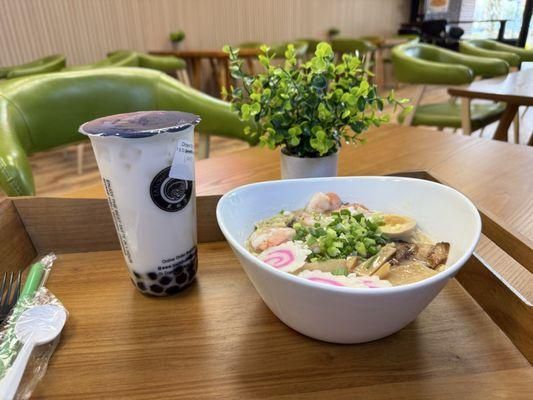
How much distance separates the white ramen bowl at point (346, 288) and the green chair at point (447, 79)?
164 cm

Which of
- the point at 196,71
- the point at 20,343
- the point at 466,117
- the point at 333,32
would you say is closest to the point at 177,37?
the point at 196,71

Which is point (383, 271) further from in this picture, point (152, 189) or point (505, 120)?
point (505, 120)

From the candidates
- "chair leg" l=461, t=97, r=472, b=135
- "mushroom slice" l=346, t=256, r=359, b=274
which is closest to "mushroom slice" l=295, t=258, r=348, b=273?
"mushroom slice" l=346, t=256, r=359, b=274

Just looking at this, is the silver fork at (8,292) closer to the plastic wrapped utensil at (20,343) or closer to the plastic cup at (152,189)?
the plastic wrapped utensil at (20,343)

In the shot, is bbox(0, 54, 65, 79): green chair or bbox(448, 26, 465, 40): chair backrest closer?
bbox(0, 54, 65, 79): green chair

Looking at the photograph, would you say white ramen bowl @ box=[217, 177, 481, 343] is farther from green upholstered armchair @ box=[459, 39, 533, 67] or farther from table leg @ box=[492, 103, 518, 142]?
green upholstered armchair @ box=[459, 39, 533, 67]

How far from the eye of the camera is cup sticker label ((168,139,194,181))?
0.46 metres

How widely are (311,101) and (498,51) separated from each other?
3.10m

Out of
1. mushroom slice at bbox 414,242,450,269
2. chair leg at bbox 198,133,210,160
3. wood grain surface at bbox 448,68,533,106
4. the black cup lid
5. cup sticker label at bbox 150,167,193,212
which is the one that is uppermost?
the black cup lid

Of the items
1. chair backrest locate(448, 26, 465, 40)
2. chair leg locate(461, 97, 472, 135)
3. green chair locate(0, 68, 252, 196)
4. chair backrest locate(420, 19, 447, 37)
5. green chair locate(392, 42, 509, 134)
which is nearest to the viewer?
green chair locate(0, 68, 252, 196)

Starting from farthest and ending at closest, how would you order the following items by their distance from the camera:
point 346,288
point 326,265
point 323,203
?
point 323,203
point 326,265
point 346,288

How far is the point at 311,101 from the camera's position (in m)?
0.60

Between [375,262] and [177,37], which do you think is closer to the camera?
[375,262]

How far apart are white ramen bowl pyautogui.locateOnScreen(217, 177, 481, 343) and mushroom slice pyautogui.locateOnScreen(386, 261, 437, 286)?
0.09ft
